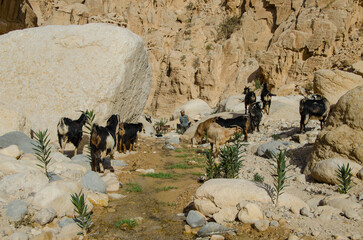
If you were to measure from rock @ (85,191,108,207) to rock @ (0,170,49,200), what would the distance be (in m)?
0.81

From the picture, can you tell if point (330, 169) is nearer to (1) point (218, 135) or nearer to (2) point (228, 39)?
(1) point (218, 135)

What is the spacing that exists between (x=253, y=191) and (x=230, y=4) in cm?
3324

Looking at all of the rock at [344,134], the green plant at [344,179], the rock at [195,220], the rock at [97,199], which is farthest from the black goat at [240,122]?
the rock at [195,220]

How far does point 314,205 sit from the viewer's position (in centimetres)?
479

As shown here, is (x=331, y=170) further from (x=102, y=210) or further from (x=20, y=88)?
(x=20, y=88)

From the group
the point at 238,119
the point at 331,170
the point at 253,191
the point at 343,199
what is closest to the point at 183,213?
the point at 253,191

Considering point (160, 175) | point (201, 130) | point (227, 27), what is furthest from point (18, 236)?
point (227, 27)

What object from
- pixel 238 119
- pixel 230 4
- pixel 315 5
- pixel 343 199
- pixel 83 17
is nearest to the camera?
pixel 343 199

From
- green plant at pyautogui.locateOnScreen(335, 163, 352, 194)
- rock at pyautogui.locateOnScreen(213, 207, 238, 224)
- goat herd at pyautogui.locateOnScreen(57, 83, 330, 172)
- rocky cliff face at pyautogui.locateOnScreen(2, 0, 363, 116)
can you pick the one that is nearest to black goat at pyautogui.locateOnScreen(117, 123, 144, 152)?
goat herd at pyautogui.locateOnScreen(57, 83, 330, 172)

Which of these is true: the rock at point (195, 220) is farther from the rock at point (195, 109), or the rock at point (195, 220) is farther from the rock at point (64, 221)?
the rock at point (195, 109)

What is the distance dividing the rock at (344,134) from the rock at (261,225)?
287cm

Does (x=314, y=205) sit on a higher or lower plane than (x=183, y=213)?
higher

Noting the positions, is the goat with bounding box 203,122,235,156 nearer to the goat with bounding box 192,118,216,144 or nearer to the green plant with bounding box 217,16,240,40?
the goat with bounding box 192,118,216,144

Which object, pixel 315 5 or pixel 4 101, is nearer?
pixel 4 101
